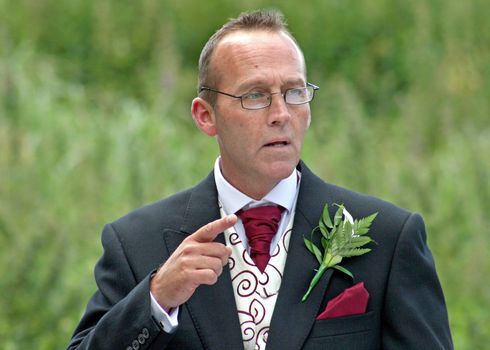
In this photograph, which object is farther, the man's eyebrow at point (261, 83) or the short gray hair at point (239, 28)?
the short gray hair at point (239, 28)

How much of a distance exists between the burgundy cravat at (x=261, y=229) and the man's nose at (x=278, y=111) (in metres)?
0.29

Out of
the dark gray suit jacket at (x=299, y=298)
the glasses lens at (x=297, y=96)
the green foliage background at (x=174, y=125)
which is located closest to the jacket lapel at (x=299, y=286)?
the dark gray suit jacket at (x=299, y=298)

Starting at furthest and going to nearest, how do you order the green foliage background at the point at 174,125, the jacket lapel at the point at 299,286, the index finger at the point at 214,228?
the green foliage background at the point at 174,125 < the jacket lapel at the point at 299,286 < the index finger at the point at 214,228

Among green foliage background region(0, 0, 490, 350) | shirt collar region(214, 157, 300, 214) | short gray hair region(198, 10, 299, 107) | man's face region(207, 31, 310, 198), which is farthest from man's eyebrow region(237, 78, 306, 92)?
green foliage background region(0, 0, 490, 350)

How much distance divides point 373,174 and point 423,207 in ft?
1.89

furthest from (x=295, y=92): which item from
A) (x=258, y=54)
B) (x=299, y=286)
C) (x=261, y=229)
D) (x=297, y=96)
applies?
(x=299, y=286)

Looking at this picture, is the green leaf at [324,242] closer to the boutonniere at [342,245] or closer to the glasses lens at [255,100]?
the boutonniere at [342,245]

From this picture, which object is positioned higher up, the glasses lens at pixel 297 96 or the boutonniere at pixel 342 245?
the glasses lens at pixel 297 96

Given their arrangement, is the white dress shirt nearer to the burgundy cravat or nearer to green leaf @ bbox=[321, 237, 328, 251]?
the burgundy cravat

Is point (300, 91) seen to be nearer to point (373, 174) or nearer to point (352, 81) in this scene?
point (373, 174)

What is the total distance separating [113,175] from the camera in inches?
287

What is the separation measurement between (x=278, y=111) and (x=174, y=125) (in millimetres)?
5430

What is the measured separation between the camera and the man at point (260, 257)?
3148 mm

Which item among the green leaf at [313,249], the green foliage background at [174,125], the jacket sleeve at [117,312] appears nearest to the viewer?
Result: the jacket sleeve at [117,312]
